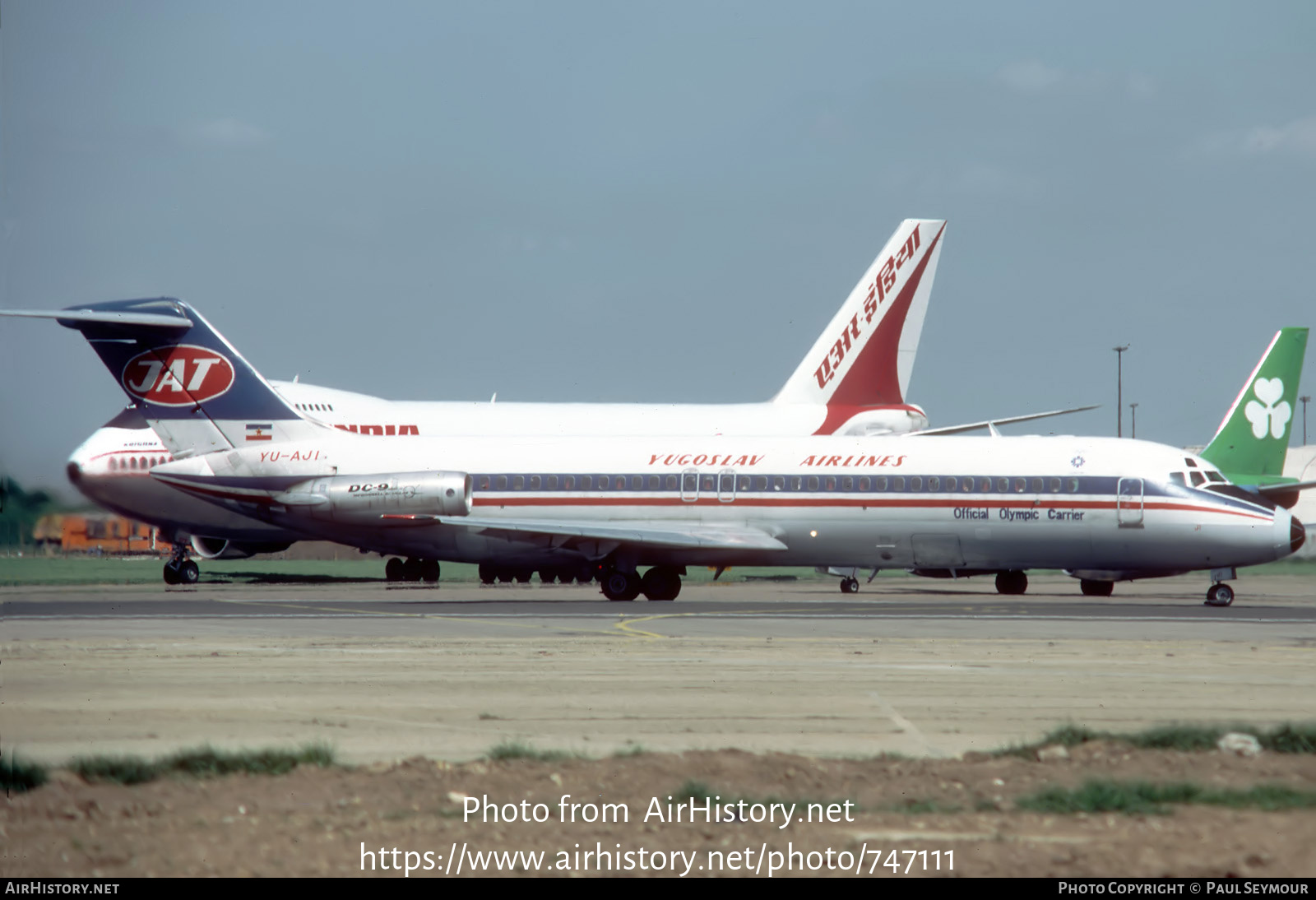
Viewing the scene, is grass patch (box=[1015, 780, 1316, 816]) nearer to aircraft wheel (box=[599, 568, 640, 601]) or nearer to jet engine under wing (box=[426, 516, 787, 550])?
jet engine under wing (box=[426, 516, 787, 550])

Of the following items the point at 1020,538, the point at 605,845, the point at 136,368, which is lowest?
the point at 605,845

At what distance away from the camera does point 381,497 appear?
3372 centimetres

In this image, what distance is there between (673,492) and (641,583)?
8.23ft

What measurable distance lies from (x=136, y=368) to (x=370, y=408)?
501 inches

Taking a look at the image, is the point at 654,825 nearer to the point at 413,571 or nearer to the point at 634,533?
the point at 634,533

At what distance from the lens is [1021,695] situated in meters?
14.6

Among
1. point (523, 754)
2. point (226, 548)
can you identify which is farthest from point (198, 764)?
point (226, 548)

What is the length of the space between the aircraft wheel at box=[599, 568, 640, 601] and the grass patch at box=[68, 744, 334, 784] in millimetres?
23870

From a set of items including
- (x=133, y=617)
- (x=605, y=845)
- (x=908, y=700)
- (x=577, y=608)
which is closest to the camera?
(x=605, y=845)

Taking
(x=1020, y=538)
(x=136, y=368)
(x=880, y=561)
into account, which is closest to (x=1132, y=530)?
(x=1020, y=538)

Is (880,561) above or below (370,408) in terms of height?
below

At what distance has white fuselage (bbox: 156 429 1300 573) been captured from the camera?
32938 mm
